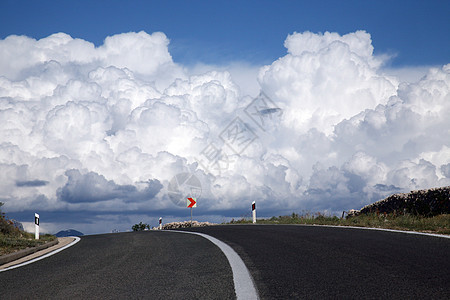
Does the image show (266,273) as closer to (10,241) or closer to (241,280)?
(241,280)

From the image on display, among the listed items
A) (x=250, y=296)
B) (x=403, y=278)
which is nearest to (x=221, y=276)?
(x=250, y=296)

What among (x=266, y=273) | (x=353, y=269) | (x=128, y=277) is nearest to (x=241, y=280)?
(x=266, y=273)

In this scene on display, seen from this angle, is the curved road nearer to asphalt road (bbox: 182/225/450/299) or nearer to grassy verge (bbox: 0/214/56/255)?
asphalt road (bbox: 182/225/450/299)

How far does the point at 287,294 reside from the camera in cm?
455

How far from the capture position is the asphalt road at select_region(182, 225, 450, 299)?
4543 mm

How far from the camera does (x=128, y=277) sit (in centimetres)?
617

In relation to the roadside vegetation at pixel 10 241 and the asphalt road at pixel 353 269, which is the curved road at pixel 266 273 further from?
the roadside vegetation at pixel 10 241

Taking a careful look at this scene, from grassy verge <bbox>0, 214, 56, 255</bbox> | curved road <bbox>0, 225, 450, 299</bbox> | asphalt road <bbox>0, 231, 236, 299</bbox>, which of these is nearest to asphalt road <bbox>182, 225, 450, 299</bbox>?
curved road <bbox>0, 225, 450, 299</bbox>

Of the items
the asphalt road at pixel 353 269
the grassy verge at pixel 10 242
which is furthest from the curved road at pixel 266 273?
the grassy verge at pixel 10 242

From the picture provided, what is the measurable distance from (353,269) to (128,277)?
2.91m

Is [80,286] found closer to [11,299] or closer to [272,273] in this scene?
[11,299]

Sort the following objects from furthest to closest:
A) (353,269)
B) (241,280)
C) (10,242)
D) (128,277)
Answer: (10,242) < (128,277) < (353,269) < (241,280)

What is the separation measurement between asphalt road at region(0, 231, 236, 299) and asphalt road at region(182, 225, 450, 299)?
537mm

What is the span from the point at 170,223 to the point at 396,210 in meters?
19.7
